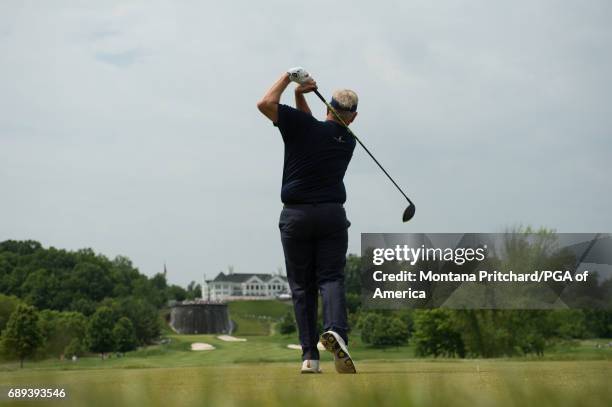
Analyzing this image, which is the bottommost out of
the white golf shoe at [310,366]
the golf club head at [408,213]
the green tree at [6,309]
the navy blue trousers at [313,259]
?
the white golf shoe at [310,366]

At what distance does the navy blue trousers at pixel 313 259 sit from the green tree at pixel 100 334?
11265 centimetres

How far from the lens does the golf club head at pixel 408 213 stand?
850 centimetres

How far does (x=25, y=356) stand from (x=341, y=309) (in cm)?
6980

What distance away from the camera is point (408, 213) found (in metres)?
8.58

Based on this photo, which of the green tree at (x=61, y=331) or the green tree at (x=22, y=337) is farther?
the green tree at (x=61, y=331)

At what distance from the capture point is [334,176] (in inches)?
289

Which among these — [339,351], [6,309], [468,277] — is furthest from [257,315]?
[339,351]

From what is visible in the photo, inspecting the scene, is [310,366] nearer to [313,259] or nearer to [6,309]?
[313,259]

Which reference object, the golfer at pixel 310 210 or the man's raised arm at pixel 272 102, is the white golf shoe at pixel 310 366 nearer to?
the golfer at pixel 310 210

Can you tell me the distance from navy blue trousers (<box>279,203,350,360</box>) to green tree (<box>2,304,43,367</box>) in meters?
66.4

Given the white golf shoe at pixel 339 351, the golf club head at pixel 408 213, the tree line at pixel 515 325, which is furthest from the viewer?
the tree line at pixel 515 325

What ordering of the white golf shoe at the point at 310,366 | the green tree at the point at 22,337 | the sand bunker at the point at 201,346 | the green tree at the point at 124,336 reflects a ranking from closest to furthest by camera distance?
1. the white golf shoe at the point at 310,366
2. the green tree at the point at 22,337
3. the green tree at the point at 124,336
4. the sand bunker at the point at 201,346

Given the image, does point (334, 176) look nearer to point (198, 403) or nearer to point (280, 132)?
point (280, 132)

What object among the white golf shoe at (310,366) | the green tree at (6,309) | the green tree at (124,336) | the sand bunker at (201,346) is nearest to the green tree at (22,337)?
the green tree at (6,309)
